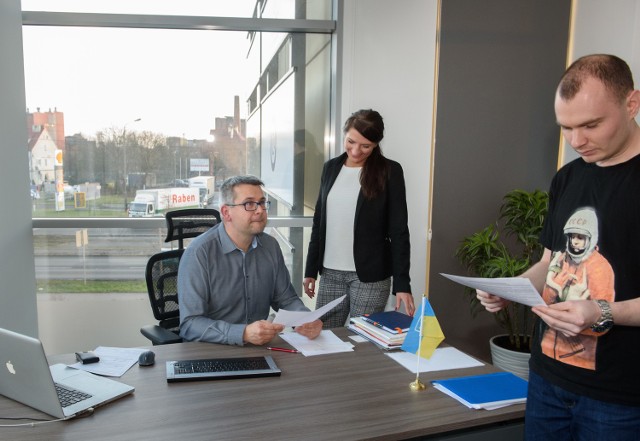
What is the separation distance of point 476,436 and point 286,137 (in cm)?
305

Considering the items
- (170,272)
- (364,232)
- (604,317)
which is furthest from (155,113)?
(604,317)

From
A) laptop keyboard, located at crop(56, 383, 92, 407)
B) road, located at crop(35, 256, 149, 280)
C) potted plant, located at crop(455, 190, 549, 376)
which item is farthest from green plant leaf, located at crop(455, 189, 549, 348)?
laptop keyboard, located at crop(56, 383, 92, 407)

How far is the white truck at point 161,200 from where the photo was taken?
12.9ft

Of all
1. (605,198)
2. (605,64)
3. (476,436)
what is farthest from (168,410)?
(605,64)

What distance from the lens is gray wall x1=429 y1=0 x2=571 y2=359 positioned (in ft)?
12.6

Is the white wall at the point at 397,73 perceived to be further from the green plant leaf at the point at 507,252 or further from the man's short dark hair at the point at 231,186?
the man's short dark hair at the point at 231,186

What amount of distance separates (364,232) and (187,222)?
943 mm

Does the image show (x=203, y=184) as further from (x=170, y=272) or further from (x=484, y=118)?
(x=484, y=118)

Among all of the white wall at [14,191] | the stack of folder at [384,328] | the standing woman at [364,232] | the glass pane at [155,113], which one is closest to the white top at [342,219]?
the standing woman at [364,232]

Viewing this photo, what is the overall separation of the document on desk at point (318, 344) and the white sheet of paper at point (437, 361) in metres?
0.20

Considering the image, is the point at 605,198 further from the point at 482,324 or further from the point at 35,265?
the point at 35,265

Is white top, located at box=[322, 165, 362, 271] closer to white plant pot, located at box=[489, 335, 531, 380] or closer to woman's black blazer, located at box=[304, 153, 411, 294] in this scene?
woman's black blazer, located at box=[304, 153, 411, 294]

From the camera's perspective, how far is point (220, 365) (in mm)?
1775

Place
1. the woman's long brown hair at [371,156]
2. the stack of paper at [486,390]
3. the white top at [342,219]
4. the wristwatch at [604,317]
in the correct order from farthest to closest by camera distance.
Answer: the white top at [342,219] < the woman's long brown hair at [371,156] < the stack of paper at [486,390] < the wristwatch at [604,317]
